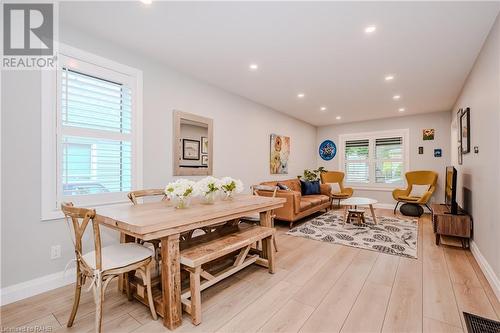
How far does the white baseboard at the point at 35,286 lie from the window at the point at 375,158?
677 cm

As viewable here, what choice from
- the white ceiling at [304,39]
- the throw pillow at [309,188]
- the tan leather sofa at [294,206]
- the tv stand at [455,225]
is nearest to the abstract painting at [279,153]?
the throw pillow at [309,188]

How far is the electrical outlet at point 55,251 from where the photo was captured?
7.02ft

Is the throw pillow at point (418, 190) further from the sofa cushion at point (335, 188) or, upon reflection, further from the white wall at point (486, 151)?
the white wall at point (486, 151)

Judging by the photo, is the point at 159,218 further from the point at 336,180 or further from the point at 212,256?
the point at 336,180

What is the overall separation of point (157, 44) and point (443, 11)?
2845mm

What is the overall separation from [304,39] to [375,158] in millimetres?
5180

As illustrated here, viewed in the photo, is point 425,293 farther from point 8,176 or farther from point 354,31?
point 8,176

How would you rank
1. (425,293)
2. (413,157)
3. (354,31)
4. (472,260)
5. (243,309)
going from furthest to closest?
(413,157) → (472,260) → (354,31) → (425,293) → (243,309)

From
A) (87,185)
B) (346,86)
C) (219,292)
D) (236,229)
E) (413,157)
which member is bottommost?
(219,292)

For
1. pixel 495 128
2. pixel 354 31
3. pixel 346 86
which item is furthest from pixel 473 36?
pixel 346 86

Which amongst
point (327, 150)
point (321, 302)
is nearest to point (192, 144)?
point (321, 302)

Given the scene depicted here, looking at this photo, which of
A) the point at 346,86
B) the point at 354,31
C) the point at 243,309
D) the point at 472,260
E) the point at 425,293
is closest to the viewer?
the point at 243,309

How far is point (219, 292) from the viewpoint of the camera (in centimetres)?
204

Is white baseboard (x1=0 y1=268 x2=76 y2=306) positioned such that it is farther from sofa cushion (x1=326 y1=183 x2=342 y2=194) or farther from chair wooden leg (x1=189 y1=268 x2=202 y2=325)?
sofa cushion (x1=326 y1=183 x2=342 y2=194)
